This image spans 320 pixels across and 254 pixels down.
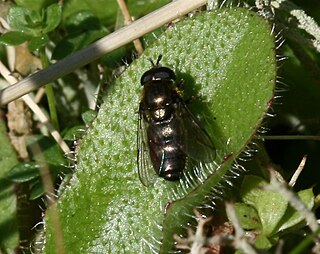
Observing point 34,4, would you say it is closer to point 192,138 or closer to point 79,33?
point 79,33

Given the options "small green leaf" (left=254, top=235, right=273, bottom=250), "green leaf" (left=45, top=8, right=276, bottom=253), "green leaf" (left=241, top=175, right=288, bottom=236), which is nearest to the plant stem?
"green leaf" (left=45, top=8, right=276, bottom=253)

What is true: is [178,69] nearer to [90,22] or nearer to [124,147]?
[124,147]

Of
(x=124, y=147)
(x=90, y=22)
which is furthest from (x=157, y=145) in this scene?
(x=90, y=22)

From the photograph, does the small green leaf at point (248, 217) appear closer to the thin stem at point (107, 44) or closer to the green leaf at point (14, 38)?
the thin stem at point (107, 44)

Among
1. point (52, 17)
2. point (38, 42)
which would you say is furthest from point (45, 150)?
point (52, 17)

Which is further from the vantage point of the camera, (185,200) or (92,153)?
(92,153)

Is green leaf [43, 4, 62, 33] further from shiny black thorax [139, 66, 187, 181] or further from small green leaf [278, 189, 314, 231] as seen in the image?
small green leaf [278, 189, 314, 231]

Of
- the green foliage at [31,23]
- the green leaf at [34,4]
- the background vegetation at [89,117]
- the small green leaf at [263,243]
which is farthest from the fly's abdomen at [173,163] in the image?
the green leaf at [34,4]
